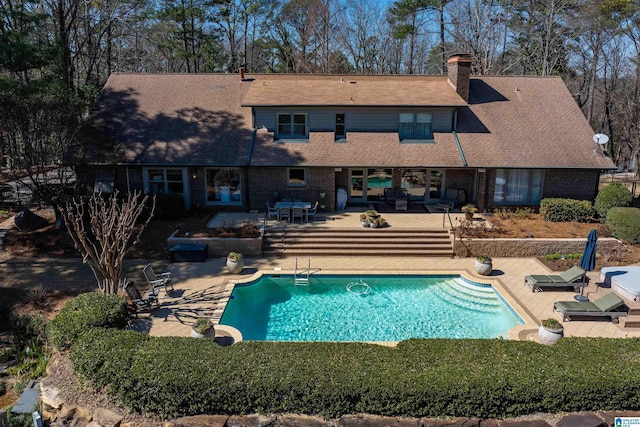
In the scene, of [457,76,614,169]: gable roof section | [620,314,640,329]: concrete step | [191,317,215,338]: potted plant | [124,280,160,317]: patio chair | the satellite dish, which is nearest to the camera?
[191,317,215,338]: potted plant

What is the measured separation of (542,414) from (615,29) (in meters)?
38.1

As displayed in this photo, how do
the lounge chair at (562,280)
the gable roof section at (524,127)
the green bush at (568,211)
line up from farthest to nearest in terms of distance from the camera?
the gable roof section at (524,127), the green bush at (568,211), the lounge chair at (562,280)

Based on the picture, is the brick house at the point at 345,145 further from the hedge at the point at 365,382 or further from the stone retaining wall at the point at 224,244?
the hedge at the point at 365,382

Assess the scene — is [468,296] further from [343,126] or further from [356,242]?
[343,126]

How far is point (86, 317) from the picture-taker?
1071 cm

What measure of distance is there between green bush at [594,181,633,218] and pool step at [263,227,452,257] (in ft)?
23.7

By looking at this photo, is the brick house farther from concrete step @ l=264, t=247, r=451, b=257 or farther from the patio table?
concrete step @ l=264, t=247, r=451, b=257

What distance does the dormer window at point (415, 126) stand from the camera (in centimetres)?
2198

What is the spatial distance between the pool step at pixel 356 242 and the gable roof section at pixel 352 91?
624 cm

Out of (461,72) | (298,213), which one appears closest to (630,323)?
(298,213)

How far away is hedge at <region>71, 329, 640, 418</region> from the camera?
28.4ft

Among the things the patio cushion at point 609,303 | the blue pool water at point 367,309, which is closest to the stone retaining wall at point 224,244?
the blue pool water at point 367,309

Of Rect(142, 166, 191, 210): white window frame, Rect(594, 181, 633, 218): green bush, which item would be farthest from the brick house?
Rect(594, 181, 633, 218): green bush

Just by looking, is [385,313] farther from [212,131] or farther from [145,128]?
[145,128]
